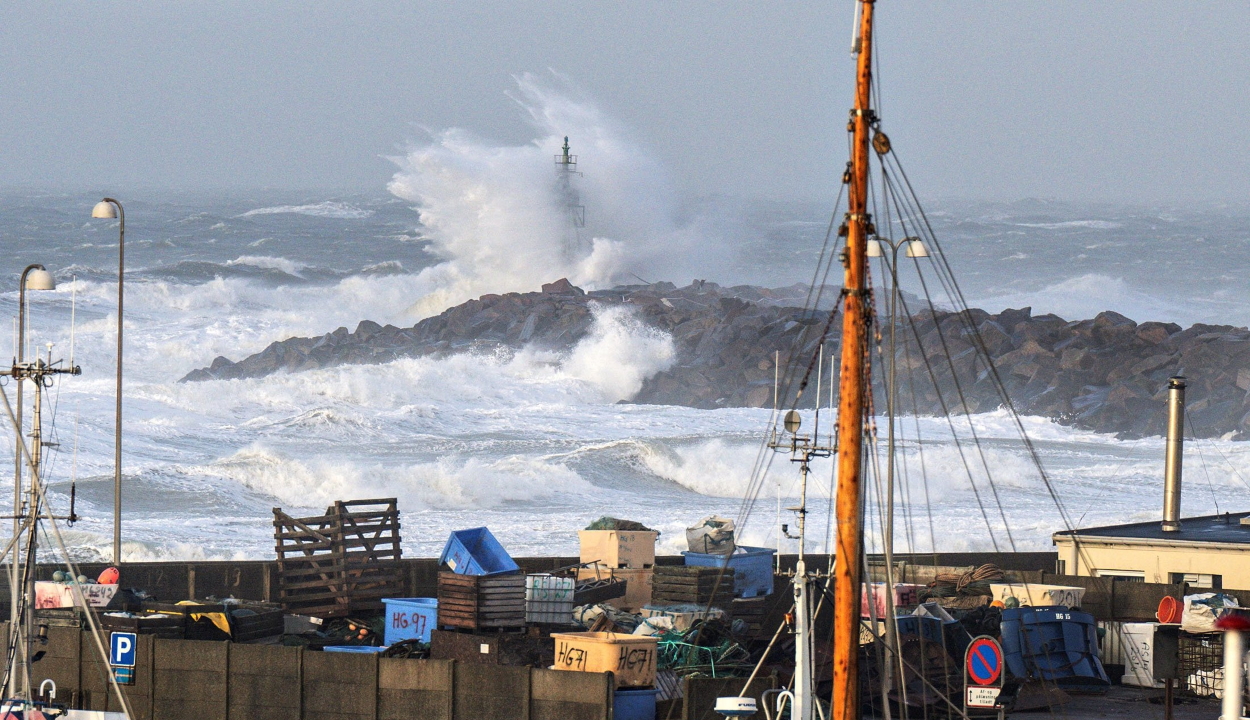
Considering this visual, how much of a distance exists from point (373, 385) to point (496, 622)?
53968 millimetres

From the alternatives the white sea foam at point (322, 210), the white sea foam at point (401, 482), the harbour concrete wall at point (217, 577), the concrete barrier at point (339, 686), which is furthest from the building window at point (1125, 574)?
the white sea foam at point (322, 210)

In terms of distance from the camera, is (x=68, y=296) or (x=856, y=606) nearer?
(x=856, y=606)

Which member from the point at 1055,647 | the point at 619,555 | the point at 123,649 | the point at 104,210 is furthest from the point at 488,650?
the point at 104,210

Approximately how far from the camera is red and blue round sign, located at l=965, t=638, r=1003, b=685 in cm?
1273

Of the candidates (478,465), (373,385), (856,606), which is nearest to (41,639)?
(856,606)

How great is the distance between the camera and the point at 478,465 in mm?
49625

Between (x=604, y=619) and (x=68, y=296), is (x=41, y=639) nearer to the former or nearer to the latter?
(x=604, y=619)

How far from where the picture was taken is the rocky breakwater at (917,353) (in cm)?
7394

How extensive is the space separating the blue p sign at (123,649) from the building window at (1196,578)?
1441 cm

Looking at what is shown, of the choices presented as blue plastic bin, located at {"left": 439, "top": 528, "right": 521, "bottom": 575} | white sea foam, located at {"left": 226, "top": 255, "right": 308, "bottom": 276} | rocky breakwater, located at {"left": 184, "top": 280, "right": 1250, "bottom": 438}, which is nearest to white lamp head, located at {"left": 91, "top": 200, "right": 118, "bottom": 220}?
blue plastic bin, located at {"left": 439, "top": 528, "right": 521, "bottom": 575}

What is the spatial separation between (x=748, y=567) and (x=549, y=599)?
3.51 m

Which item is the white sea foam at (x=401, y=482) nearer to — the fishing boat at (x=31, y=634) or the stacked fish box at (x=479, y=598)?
the stacked fish box at (x=479, y=598)

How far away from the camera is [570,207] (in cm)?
9888

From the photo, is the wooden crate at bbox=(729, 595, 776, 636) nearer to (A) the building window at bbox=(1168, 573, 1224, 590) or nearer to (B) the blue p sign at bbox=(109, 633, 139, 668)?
(B) the blue p sign at bbox=(109, 633, 139, 668)
